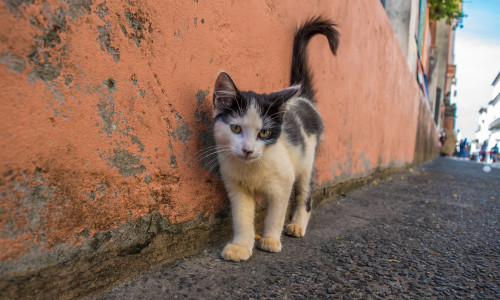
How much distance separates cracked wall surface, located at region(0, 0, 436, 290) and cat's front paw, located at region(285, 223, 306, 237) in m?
0.51

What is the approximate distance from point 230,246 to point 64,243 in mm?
760

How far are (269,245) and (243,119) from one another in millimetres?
702

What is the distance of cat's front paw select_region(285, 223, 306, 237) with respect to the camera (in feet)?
6.67

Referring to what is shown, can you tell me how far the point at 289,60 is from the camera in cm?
229

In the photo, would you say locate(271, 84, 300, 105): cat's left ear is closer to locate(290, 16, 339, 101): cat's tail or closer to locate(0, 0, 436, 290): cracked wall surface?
locate(0, 0, 436, 290): cracked wall surface

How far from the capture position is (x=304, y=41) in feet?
7.39

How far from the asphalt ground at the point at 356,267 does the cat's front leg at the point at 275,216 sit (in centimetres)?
7

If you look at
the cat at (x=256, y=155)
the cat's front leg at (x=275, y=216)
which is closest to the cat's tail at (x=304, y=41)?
Answer: the cat at (x=256, y=155)

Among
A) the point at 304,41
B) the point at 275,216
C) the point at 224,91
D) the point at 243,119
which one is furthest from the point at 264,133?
the point at 304,41

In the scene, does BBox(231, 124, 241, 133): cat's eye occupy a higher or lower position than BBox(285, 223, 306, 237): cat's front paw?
higher

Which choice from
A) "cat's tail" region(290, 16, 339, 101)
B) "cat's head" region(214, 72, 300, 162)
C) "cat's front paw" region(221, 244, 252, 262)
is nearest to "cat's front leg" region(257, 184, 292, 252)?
"cat's front paw" region(221, 244, 252, 262)

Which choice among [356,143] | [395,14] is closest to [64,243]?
[356,143]

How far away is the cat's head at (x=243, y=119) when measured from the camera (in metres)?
1.51

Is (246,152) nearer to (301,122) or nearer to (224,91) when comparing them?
(224,91)
